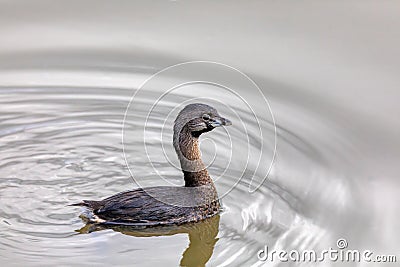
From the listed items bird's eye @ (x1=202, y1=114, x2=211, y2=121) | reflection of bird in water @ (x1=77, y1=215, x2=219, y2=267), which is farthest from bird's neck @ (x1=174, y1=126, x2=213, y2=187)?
reflection of bird in water @ (x1=77, y1=215, x2=219, y2=267)

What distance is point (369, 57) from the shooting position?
1036 centimetres

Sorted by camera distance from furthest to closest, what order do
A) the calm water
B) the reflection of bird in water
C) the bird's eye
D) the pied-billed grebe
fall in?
the bird's eye < the pied-billed grebe < the calm water < the reflection of bird in water

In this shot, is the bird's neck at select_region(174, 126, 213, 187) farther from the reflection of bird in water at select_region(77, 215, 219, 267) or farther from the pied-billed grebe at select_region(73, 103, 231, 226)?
the reflection of bird in water at select_region(77, 215, 219, 267)

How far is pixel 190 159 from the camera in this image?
8.09m

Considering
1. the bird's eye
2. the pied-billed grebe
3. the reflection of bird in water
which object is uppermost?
the bird's eye

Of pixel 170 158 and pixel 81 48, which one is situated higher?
pixel 81 48

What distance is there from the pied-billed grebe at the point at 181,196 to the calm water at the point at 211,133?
0.36 feet

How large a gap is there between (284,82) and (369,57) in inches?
41.5

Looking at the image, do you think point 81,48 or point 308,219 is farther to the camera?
point 81,48

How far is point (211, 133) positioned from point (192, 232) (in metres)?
1.44

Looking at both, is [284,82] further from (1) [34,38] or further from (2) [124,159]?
(1) [34,38]

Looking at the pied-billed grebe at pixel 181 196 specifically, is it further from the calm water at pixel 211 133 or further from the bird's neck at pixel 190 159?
the calm water at pixel 211 133

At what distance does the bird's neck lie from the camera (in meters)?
8.04

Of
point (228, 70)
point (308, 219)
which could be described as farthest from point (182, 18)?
point (308, 219)
